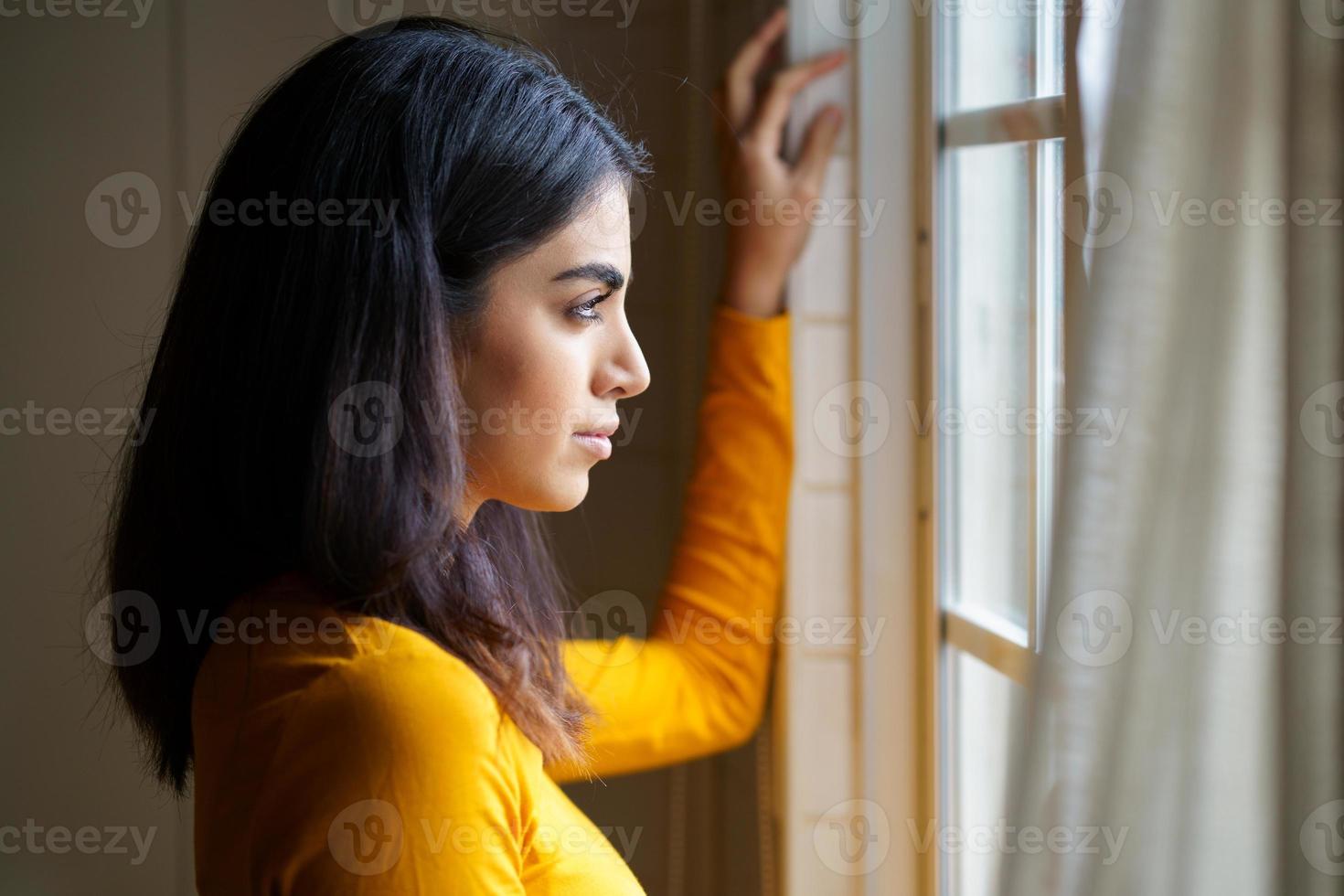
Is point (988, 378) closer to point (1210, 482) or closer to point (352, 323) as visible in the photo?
point (1210, 482)

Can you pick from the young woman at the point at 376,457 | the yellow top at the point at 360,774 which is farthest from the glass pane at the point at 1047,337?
the yellow top at the point at 360,774

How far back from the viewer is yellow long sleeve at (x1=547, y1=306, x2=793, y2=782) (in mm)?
1376

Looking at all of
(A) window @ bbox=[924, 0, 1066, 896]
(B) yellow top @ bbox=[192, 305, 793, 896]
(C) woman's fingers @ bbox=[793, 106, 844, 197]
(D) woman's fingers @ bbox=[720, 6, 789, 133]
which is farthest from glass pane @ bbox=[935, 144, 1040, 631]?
(B) yellow top @ bbox=[192, 305, 793, 896]

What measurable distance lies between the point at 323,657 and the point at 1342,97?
69cm

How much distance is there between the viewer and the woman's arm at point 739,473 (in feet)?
4.47

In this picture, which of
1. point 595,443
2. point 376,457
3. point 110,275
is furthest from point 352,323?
point 110,275

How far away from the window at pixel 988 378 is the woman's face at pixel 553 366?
442 mm

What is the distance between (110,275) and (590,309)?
1101 millimetres

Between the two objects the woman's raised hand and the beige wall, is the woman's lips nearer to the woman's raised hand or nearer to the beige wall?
the woman's raised hand

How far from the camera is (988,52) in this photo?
4.03 feet

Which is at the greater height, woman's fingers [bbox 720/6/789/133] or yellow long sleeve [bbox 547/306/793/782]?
woman's fingers [bbox 720/6/789/133]

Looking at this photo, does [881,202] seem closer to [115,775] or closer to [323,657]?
[323,657]

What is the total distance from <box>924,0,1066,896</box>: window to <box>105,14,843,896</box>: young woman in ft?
1.44

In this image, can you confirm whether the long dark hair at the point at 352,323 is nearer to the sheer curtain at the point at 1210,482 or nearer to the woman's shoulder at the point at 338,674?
the woman's shoulder at the point at 338,674
